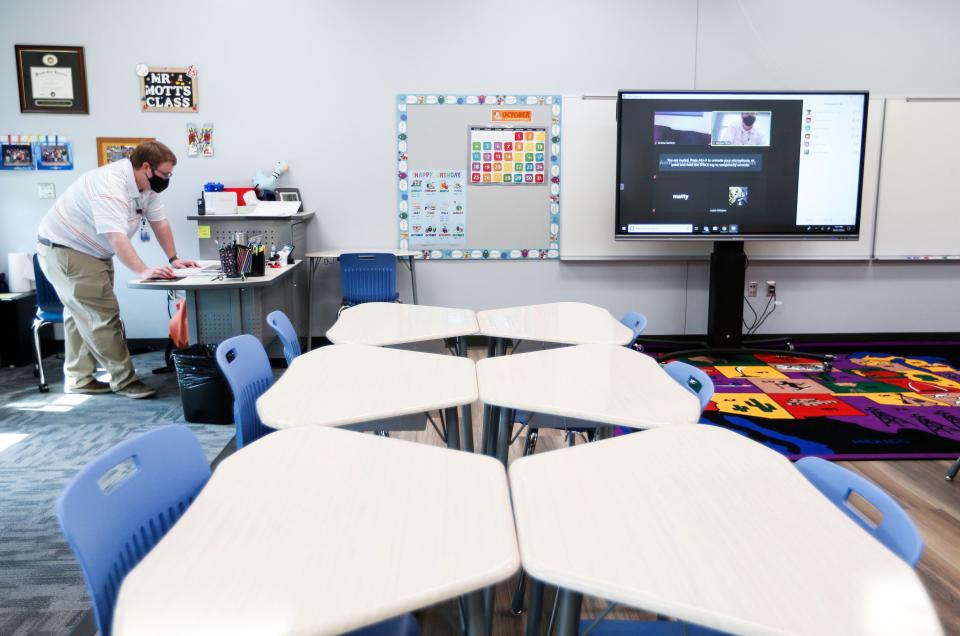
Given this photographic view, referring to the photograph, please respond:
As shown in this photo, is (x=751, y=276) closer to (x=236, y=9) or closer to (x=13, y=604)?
(x=236, y=9)

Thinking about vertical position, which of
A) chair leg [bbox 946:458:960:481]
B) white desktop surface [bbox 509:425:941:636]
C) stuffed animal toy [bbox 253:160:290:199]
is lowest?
chair leg [bbox 946:458:960:481]

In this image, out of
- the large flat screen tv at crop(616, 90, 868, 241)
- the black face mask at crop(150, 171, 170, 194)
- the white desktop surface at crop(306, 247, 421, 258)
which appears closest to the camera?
the black face mask at crop(150, 171, 170, 194)

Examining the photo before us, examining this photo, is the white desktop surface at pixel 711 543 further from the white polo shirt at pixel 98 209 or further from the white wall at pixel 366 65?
the white wall at pixel 366 65

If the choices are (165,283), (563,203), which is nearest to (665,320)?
(563,203)

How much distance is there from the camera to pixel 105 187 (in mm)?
3701

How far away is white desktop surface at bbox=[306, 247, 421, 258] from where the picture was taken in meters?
4.75

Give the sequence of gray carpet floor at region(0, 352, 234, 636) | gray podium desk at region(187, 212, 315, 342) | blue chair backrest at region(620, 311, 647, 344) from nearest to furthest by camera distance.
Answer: gray carpet floor at region(0, 352, 234, 636) → blue chair backrest at region(620, 311, 647, 344) → gray podium desk at region(187, 212, 315, 342)

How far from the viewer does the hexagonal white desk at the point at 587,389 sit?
5.26 ft

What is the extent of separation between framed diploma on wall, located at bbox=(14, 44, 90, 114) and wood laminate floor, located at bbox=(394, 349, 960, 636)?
3660mm

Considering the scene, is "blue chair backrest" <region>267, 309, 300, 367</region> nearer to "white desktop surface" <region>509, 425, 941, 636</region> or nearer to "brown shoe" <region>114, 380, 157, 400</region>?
"white desktop surface" <region>509, 425, 941, 636</region>

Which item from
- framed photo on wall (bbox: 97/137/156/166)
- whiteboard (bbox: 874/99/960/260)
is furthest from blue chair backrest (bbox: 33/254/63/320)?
whiteboard (bbox: 874/99/960/260)

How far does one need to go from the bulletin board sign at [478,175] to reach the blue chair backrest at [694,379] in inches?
126

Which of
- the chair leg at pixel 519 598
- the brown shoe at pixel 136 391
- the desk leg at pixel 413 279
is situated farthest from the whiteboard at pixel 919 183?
the brown shoe at pixel 136 391

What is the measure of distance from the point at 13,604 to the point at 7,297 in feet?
11.3
